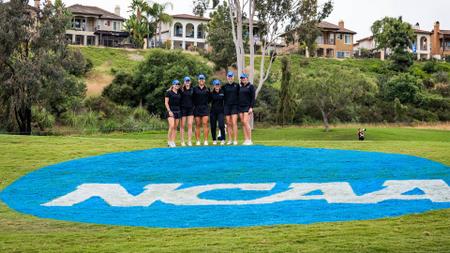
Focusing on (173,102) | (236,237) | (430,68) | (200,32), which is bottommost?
(236,237)

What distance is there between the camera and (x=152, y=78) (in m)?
63.7

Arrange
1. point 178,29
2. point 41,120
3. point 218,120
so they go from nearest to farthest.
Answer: point 218,120 < point 41,120 < point 178,29

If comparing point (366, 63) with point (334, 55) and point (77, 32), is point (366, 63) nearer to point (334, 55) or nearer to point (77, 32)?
point (334, 55)

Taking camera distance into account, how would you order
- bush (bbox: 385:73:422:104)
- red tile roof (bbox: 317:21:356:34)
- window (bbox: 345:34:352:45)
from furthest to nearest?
window (bbox: 345:34:352:45)
red tile roof (bbox: 317:21:356:34)
bush (bbox: 385:73:422:104)

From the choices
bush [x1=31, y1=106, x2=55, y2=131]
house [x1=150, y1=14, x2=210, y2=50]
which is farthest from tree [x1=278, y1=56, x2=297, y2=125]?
house [x1=150, y1=14, x2=210, y2=50]

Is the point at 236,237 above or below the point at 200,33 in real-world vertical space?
below

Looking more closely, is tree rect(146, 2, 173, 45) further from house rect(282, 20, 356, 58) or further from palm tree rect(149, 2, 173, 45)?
house rect(282, 20, 356, 58)

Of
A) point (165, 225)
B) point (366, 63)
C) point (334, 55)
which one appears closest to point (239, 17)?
point (165, 225)

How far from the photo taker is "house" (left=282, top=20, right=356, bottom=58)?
373 feet

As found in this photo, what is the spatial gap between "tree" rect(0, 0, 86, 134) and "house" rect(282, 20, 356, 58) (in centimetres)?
7336

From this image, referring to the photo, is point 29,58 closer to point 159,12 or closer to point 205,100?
point 205,100

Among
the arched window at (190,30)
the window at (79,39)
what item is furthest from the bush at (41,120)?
the arched window at (190,30)

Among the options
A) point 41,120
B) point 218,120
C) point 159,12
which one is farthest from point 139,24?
point 218,120

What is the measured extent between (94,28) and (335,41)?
45.0 metres
